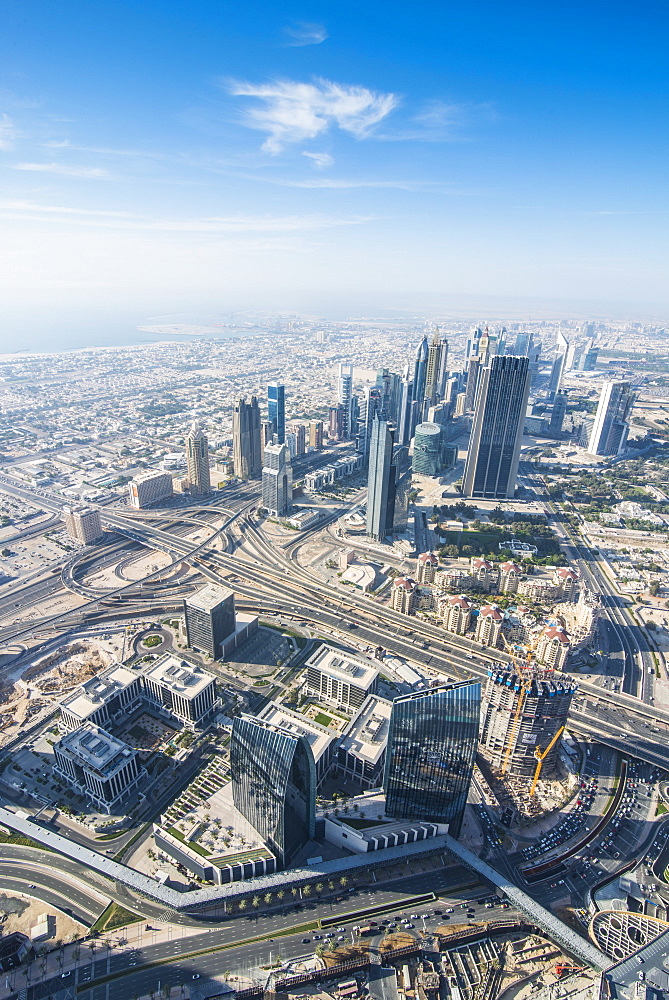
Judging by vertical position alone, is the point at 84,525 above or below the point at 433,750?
below

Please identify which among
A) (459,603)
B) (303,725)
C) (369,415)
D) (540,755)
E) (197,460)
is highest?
(369,415)

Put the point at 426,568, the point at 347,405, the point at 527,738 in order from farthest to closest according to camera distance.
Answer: the point at 347,405 → the point at 426,568 → the point at 527,738

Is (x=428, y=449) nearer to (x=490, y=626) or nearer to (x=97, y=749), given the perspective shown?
(x=490, y=626)

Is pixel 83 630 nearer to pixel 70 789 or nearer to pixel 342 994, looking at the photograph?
pixel 70 789

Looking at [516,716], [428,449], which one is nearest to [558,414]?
[428,449]

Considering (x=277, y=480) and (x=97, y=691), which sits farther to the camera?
(x=277, y=480)

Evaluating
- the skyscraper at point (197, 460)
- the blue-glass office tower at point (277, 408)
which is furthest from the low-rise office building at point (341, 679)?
the blue-glass office tower at point (277, 408)
